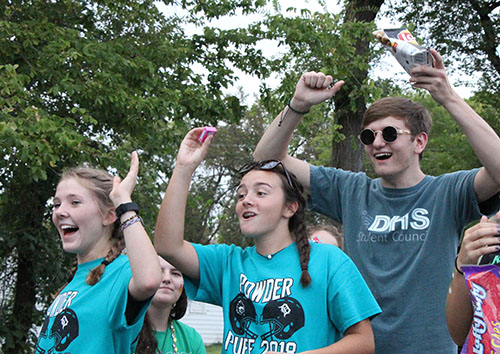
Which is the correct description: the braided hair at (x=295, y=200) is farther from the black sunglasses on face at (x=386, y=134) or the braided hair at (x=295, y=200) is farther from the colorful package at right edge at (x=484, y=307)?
the colorful package at right edge at (x=484, y=307)

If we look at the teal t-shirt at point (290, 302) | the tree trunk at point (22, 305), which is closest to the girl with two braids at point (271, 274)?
the teal t-shirt at point (290, 302)

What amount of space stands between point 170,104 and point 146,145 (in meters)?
0.76

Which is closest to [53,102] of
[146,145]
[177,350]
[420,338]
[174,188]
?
[146,145]

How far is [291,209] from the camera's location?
9.13ft

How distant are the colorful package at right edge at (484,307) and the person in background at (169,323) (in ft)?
6.27

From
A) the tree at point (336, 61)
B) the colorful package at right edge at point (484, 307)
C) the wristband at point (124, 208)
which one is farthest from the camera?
the tree at point (336, 61)

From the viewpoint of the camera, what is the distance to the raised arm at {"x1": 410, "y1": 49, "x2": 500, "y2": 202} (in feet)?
8.13

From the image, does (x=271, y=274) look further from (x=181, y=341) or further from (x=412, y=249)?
(x=181, y=341)

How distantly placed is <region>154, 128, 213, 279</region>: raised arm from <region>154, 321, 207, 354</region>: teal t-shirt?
3.35 feet

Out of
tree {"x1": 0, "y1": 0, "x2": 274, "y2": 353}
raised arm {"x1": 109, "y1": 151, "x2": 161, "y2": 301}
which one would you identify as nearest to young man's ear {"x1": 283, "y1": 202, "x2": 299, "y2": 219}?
raised arm {"x1": 109, "y1": 151, "x2": 161, "y2": 301}

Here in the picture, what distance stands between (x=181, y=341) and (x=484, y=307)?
2.09m

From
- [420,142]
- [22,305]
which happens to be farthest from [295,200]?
[22,305]

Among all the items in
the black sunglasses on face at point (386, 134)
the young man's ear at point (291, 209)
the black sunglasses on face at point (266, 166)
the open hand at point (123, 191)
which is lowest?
the young man's ear at point (291, 209)

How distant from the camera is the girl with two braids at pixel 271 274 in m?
2.39
